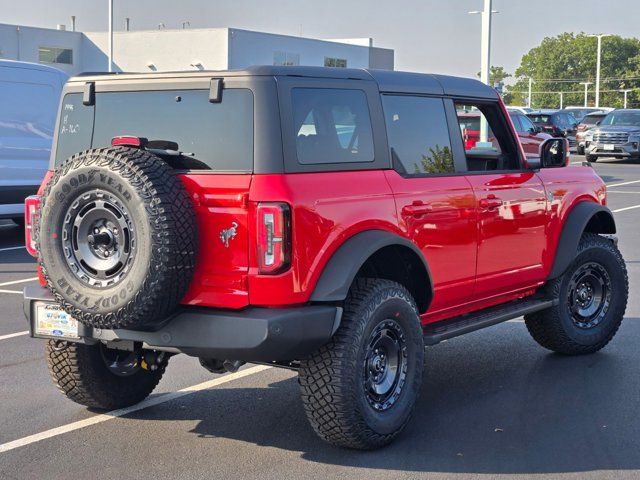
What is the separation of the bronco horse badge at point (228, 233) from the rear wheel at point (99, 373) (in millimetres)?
1054

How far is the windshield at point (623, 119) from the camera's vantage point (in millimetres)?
36625

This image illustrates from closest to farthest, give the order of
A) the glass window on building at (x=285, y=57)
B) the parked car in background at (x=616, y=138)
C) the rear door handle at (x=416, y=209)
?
the rear door handle at (x=416, y=209) → the parked car in background at (x=616, y=138) → the glass window on building at (x=285, y=57)

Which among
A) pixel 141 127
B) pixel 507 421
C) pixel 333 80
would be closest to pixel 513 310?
pixel 507 421

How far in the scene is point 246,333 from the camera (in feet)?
16.3

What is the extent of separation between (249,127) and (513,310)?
2502 millimetres

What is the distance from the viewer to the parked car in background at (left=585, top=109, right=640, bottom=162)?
35.7 meters

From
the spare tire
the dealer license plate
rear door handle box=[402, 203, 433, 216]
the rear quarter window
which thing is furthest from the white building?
the spare tire

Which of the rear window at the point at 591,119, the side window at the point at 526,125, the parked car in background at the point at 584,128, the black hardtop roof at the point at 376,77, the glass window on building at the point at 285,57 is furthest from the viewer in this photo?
the glass window on building at the point at 285,57

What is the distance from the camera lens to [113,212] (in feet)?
16.5

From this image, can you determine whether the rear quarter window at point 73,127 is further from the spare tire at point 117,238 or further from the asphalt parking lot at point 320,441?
the asphalt parking lot at point 320,441

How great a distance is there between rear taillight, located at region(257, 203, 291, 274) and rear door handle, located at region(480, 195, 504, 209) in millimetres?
1841

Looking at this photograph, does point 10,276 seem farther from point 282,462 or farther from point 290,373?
point 282,462

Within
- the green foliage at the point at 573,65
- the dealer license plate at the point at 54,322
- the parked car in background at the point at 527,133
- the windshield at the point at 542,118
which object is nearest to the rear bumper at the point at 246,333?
the dealer license plate at the point at 54,322

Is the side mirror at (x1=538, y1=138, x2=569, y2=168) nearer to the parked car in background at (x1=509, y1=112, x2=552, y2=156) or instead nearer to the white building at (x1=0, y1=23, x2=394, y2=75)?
the parked car in background at (x1=509, y1=112, x2=552, y2=156)
